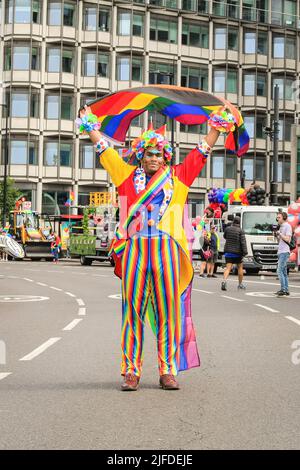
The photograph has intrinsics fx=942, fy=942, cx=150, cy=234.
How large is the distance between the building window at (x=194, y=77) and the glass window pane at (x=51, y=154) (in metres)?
11.6

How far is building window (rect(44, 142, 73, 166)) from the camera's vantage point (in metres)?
67.3

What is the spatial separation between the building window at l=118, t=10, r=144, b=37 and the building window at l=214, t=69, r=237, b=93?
7.63 m

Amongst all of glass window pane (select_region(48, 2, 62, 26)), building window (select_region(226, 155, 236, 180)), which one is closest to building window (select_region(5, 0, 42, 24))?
glass window pane (select_region(48, 2, 62, 26))

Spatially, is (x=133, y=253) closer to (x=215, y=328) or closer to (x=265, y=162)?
(x=215, y=328)

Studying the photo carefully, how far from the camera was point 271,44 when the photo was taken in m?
74.1

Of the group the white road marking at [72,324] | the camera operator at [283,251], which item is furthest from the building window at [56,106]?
the white road marking at [72,324]

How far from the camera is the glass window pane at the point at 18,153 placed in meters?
66.5

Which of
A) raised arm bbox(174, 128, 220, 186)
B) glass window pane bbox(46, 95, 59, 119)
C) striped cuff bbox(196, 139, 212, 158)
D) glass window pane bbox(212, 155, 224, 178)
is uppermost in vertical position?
glass window pane bbox(46, 95, 59, 119)

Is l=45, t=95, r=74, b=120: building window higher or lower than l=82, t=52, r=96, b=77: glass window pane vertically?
lower

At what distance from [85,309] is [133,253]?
9131mm

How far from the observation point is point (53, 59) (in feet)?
220

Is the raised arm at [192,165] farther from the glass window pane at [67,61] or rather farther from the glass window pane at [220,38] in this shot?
the glass window pane at [220,38]

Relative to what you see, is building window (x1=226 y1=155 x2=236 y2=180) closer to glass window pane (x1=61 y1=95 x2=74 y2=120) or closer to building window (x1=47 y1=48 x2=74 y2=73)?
glass window pane (x1=61 y1=95 x2=74 y2=120)

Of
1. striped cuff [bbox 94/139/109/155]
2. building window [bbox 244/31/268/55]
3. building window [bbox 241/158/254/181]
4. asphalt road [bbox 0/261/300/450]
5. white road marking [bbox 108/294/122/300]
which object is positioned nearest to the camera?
asphalt road [bbox 0/261/300/450]
